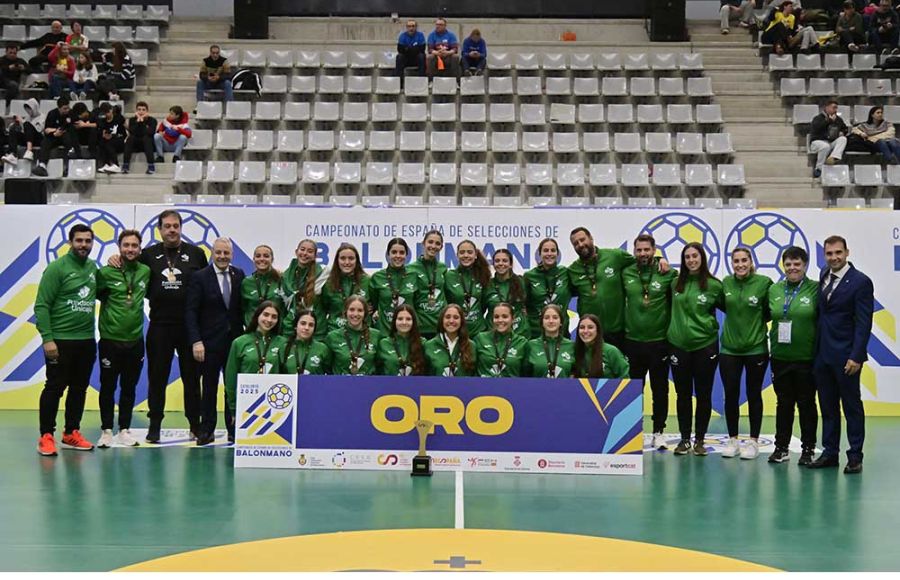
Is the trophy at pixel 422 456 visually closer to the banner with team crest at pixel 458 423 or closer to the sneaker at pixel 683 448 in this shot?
the banner with team crest at pixel 458 423

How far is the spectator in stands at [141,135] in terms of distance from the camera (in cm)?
1508

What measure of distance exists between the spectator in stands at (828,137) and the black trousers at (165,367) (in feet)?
34.5

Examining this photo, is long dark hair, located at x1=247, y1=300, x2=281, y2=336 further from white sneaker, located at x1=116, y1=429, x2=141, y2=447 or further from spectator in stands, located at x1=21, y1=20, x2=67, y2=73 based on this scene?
spectator in stands, located at x1=21, y1=20, x2=67, y2=73

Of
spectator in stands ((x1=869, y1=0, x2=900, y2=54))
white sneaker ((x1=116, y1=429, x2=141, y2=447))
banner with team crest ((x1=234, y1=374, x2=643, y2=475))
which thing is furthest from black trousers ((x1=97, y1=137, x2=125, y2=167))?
spectator in stands ((x1=869, y1=0, x2=900, y2=54))

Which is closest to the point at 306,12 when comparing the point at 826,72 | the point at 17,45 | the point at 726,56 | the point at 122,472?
the point at 17,45

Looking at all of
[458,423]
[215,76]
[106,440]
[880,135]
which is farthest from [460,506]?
[215,76]

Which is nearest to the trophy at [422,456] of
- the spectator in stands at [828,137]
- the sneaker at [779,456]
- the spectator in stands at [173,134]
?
the sneaker at [779,456]

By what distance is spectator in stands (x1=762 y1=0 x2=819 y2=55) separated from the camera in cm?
1875

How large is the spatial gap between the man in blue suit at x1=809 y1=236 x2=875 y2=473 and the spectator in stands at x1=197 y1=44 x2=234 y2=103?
11175mm

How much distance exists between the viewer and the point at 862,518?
265 inches

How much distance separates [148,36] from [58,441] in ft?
Result: 39.3

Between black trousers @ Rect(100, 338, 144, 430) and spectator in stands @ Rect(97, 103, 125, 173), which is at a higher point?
spectator in stands @ Rect(97, 103, 125, 173)

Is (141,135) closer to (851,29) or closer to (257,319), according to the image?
(257,319)

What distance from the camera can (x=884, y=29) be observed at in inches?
756
